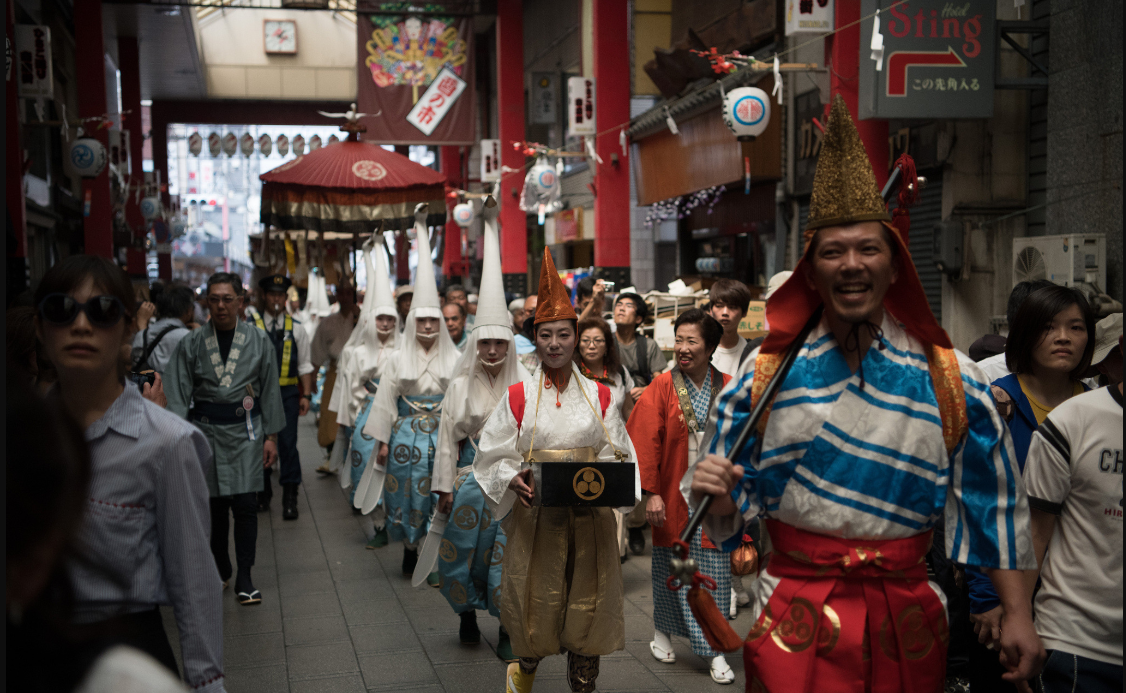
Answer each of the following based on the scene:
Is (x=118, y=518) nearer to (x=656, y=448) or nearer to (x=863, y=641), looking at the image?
(x=863, y=641)

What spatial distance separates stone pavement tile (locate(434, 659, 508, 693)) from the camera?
4805 millimetres

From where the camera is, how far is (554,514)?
4273mm

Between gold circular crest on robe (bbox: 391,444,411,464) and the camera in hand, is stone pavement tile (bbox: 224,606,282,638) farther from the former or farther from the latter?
the camera in hand

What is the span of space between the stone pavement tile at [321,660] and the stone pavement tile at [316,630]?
0.09m

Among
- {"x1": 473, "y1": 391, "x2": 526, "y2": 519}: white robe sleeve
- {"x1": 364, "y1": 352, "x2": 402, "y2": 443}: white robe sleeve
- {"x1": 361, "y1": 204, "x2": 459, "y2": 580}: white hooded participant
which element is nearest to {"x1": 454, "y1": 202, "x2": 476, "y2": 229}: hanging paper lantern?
{"x1": 361, "y1": 204, "x2": 459, "y2": 580}: white hooded participant

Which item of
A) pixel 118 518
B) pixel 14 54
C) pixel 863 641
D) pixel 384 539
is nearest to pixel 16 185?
pixel 14 54

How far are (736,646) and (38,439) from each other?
2.37 m

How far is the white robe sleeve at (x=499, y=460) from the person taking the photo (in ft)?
14.2

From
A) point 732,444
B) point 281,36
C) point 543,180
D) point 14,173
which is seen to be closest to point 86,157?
point 14,173

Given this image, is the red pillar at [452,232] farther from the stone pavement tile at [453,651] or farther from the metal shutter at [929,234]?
the stone pavement tile at [453,651]

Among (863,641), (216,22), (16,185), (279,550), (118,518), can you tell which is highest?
(216,22)

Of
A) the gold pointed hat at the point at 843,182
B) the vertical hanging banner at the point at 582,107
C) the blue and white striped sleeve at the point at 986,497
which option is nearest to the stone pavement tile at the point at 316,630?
the blue and white striped sleeve at the point at 986,497

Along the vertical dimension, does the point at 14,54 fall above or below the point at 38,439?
above

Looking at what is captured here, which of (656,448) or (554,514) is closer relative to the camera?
(554,514)
